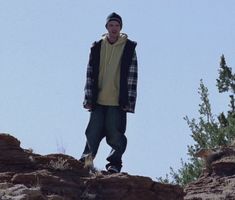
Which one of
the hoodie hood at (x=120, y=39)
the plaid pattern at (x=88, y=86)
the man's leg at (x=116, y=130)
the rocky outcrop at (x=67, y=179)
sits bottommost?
the rocky outcrop at (x=67, y=179)

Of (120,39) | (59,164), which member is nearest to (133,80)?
(120,39)

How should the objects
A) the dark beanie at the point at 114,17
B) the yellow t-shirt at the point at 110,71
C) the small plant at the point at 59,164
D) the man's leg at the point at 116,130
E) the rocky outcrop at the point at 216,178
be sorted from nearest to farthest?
1. the small plant at the point at 59,164
2. the man's leg at the point at 116,130
3. the dark beanie at the point at 114,17
4. the yellow t-shirt at the point at 110,71
5. the rocky outcrop at the point at 216,178

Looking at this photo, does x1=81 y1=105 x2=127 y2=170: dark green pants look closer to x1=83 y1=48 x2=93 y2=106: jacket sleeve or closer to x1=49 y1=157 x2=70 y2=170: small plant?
x1=83 y1=48 x2=93 y2=106: jacket sleeve

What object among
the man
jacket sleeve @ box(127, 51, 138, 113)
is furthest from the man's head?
jacket sleeve @ box(127, 51, 138, 113)

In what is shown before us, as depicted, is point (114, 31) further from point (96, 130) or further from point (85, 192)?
point (85, 192)

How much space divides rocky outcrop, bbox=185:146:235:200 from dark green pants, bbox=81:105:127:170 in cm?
208

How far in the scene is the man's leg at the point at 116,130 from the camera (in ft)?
40.8

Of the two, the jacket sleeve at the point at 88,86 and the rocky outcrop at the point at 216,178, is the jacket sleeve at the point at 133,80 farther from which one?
the rocky outcrop at the point at 216,178

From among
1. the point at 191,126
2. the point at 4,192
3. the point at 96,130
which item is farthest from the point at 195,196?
the point at 191,126

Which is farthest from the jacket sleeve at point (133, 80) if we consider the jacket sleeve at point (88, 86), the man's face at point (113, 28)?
the jacket sleeve at point (88, 86)

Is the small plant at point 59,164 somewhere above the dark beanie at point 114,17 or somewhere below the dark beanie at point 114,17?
below

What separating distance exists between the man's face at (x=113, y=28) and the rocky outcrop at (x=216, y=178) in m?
2.96

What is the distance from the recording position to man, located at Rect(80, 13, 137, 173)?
12570 mm

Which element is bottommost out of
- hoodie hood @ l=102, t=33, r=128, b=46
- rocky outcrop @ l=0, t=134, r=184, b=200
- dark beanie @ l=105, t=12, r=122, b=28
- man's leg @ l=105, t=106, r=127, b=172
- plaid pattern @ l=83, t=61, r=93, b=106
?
rocky outcrop @ l=0, t=134, r=184, b=200
